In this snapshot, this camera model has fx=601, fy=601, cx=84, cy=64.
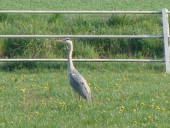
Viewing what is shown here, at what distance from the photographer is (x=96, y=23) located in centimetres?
1509

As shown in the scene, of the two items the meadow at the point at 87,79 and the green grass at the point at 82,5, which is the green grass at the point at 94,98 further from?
the green grass at the point at 82,5

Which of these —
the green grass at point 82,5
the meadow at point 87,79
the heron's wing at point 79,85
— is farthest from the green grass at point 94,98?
the green grass at point 82,5

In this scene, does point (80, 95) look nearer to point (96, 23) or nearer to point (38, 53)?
point (38, 53)

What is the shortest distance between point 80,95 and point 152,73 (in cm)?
358

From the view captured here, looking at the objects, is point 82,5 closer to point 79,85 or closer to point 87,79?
point 87,79

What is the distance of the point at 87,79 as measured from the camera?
39.0 feet

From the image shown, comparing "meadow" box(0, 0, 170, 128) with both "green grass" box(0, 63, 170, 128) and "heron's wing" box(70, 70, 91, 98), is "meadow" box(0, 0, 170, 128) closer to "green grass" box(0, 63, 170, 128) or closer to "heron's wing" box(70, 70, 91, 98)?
"green grass" box(0, 63, 170, 128)

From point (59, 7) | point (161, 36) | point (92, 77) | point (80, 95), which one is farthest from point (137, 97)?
point (59, 7)

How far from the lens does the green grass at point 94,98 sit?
8.30 meters

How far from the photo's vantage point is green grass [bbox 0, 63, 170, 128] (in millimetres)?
8305

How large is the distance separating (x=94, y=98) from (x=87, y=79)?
76.5 inches

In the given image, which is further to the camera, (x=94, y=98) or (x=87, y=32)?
(x=87, y=32)

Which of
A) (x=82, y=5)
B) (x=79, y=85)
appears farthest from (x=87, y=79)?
(x=82, y=5)

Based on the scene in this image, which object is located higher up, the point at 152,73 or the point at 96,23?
the point at 96,23
